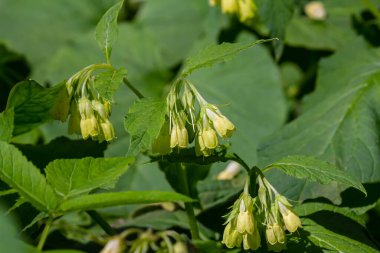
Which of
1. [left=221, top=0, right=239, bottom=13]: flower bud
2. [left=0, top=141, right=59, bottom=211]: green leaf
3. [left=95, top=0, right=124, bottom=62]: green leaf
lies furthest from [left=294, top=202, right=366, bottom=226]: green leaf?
[left=221, top=0, right=239, bottom=13]: flower bud

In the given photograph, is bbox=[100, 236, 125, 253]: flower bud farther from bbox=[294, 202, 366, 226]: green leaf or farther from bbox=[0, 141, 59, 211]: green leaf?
bbox=[294, 202, 366, 226]: green leaf

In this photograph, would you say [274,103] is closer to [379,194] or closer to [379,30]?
[379,30]

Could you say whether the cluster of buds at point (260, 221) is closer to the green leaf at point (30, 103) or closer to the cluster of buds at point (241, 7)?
the green leaf at point (30, 103)

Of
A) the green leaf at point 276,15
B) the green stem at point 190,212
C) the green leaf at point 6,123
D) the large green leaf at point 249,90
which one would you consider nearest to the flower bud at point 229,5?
the green leaf at point 276,15

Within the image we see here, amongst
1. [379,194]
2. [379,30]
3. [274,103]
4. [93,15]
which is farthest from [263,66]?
[379,194]

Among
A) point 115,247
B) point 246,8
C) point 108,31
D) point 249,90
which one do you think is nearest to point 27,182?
point 115,247

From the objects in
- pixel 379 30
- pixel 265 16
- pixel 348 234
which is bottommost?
pixel 379 30
